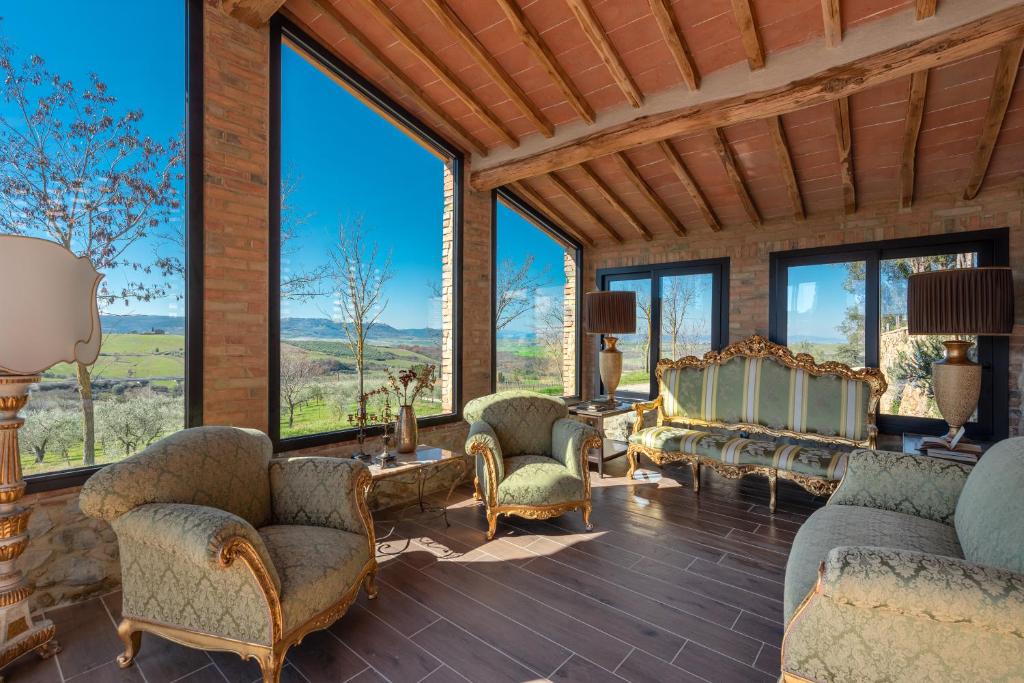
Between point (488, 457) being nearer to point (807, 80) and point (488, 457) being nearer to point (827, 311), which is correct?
point (807, 80)

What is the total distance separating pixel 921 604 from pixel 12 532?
3162 millimetres

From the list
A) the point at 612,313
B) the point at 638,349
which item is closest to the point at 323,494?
the point at 612,313

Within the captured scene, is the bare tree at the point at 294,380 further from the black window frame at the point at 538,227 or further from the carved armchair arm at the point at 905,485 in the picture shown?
the carved armchair arm at the point at 905,485

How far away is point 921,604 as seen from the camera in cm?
131

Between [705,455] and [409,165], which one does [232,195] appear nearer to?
[409,165]

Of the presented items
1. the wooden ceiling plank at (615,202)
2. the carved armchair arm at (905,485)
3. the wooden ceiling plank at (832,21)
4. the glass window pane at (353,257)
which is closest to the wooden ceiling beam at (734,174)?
the wooden ceiling plank at (832,21)

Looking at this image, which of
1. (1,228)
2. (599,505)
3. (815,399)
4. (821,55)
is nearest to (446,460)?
(599,505)

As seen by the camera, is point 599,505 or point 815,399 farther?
point 815,399

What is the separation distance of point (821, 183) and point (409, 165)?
3.53m

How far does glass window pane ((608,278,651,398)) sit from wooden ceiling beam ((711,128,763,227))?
1362mm

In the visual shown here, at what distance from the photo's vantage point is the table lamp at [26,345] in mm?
1716

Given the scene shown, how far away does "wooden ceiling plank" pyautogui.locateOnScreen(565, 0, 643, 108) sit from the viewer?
9.42 ft

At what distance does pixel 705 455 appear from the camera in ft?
12.7

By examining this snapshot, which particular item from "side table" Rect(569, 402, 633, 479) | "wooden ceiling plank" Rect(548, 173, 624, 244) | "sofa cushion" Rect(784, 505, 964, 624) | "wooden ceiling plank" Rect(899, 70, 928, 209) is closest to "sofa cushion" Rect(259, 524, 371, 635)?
"sofa cushion" Rect(784, 505, 964, 624)
